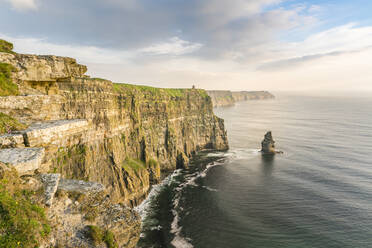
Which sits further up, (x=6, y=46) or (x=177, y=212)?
(x=6, y=46)

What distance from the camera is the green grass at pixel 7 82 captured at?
1072cm

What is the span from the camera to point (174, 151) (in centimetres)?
6281

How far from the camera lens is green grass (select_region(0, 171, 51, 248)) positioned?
19.4ft

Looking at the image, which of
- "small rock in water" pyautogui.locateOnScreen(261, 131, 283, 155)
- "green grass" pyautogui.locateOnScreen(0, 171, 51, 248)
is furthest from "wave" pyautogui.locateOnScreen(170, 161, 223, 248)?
"green grass" pyautogui.locateOnScreen(0, 171, 51, 248)

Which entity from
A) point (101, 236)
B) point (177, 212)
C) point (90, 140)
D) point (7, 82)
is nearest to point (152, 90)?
point (90, 140)

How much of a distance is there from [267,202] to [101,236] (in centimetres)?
4021

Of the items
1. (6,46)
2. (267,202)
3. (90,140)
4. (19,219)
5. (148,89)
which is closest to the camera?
(19,219)

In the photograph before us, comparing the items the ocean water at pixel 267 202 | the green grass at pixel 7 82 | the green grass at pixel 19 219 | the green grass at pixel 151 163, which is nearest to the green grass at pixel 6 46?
the green grass at pixel 7 82

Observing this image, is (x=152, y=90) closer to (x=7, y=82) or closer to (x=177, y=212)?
(x=177, y=212)

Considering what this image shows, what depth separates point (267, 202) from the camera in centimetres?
4059

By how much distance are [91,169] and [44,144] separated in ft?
85.7

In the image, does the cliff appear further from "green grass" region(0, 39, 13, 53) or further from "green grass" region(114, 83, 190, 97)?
"green grass" region(0, 39, 13, 53)

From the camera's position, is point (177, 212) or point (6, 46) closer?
A: point (6, 46)

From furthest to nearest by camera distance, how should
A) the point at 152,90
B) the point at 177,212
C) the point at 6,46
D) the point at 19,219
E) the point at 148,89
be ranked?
the point at 152,90 → the point at 148,89 → the point at 177,212 → the point at 6,46 → the point at 19,219
